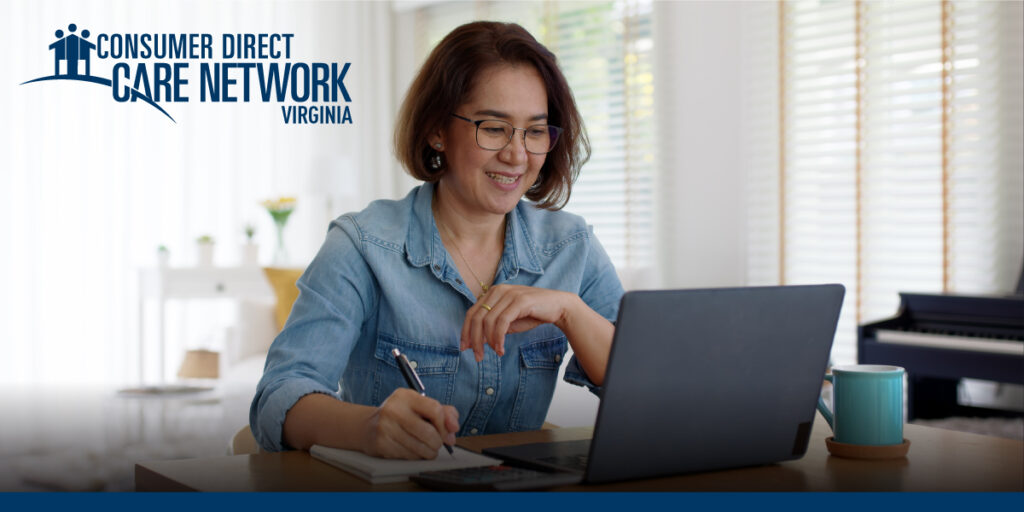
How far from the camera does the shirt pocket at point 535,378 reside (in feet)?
4.81

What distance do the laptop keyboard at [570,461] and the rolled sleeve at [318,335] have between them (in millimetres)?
340

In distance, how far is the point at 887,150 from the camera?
396cm

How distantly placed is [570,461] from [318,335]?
1.55 ft

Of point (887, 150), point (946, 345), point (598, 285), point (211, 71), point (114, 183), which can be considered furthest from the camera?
point (211, 71)

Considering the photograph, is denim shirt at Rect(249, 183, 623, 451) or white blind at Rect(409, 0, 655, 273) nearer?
denim shirt at Rect(249, 183, 623, 451)

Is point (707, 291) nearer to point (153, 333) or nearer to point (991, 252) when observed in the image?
point (991, 252)

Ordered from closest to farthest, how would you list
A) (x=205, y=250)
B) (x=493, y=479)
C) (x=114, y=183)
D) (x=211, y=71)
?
(x=493, y=479) → (x=205, y=250) → (x=114, y=183) → (x=211, y=71)

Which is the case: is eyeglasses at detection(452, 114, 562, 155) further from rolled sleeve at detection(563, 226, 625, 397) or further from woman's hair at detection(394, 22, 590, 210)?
rolled sleeve at detection(563, 226, 625, 397)

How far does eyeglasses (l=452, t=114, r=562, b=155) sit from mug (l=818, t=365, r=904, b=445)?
60 centimetres

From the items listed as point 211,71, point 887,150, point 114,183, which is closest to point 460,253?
point 887,150

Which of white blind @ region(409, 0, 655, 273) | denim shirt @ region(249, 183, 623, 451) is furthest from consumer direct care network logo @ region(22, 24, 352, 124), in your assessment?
denim shirt @ region(249, 183, 623, 451)

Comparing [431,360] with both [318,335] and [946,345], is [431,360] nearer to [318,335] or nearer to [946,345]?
[318,335]

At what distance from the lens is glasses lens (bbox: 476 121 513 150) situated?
146 centimetres

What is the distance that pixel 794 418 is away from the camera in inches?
39.6
